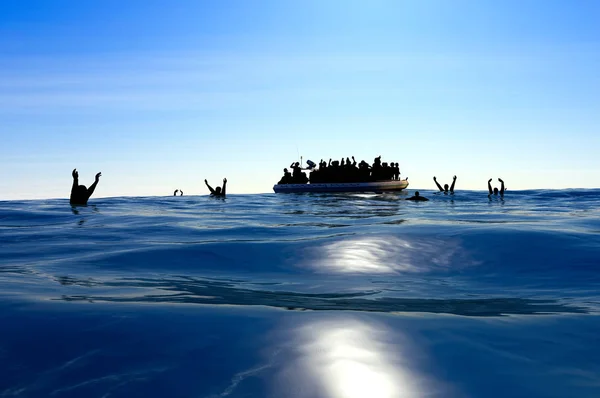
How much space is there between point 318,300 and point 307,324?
4.02 feet

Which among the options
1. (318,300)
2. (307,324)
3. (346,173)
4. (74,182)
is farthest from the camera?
(346,173)

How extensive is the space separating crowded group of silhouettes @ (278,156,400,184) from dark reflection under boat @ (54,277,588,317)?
158 feet

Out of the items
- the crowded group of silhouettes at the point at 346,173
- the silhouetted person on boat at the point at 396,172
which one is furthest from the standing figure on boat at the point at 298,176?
the silhouetted person on boat at the point at 396,172

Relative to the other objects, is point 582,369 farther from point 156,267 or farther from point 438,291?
point 156,267

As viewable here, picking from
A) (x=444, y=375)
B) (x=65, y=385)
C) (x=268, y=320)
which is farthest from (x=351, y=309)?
(x=65, y=385)

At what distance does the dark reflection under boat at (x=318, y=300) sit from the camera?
15.6 ft

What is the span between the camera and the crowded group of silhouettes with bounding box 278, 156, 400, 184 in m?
53.4

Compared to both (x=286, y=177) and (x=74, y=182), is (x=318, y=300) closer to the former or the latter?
(x=74, y=182)

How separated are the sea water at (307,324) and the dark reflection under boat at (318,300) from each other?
0.02 metres

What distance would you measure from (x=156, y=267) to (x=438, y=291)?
418 centimetres

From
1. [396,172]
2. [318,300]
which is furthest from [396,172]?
[318,300]

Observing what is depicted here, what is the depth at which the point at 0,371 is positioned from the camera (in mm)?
3121

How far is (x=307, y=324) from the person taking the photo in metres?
4.03

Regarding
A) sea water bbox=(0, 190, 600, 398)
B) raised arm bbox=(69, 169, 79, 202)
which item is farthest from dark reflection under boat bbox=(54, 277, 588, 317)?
raised arm bbox=(69, 169, 79, 202)
